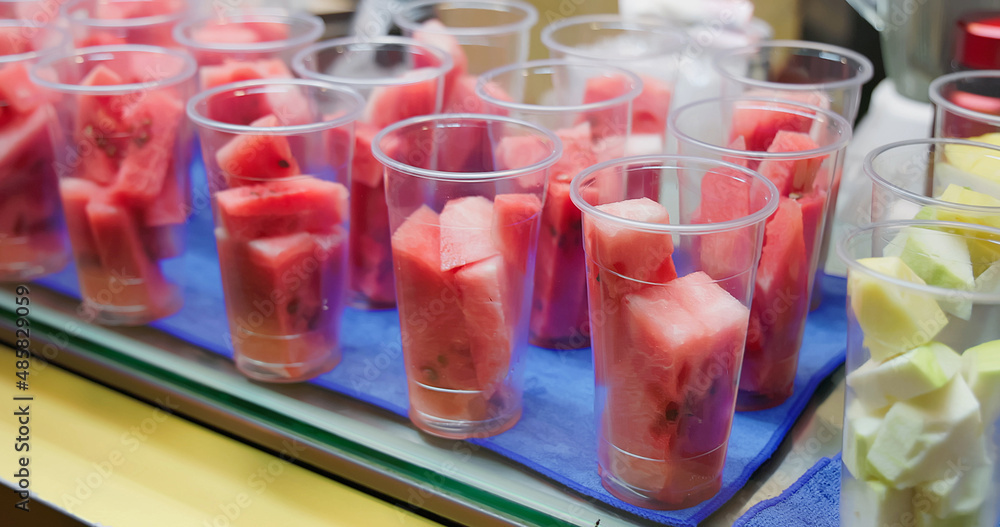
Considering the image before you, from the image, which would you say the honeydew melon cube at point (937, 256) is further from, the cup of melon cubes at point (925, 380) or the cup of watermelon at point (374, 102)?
the cup of watermelon at point (374, 102)

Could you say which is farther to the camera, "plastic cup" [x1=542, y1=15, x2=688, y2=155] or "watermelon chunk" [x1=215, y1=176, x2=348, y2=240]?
"plastic cup" [x1=542, y1=15, x2=688, y2=155]

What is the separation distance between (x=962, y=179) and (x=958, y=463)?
16.0 inches

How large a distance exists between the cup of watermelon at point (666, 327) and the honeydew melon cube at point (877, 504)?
149mm

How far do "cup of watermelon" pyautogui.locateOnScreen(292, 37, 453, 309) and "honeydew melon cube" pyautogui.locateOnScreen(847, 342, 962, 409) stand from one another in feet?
2.54

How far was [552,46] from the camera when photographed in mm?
1389

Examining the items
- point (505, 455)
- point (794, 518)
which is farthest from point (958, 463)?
point (505, 455)

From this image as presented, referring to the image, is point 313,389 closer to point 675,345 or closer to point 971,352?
point 675,345

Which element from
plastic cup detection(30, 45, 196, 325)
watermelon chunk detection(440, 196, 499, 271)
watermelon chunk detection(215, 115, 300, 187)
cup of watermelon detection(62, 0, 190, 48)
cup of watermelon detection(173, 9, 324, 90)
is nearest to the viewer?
watermelon chunk detection(440, 196, 499, 271)

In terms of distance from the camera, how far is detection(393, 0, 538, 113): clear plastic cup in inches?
55.8

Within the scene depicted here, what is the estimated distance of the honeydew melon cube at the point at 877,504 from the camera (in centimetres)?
77

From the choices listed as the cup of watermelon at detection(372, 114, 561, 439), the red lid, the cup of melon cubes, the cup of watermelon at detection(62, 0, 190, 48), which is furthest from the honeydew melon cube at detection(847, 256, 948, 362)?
the cup of watermelon at detection(62, 0, 190, 48)

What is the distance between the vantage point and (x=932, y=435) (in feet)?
2.36

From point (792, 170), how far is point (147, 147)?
36.8 inches

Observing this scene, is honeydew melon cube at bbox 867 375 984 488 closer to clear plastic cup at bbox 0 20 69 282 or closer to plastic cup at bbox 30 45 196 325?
plastic cup at bbox 30 45 196 325
